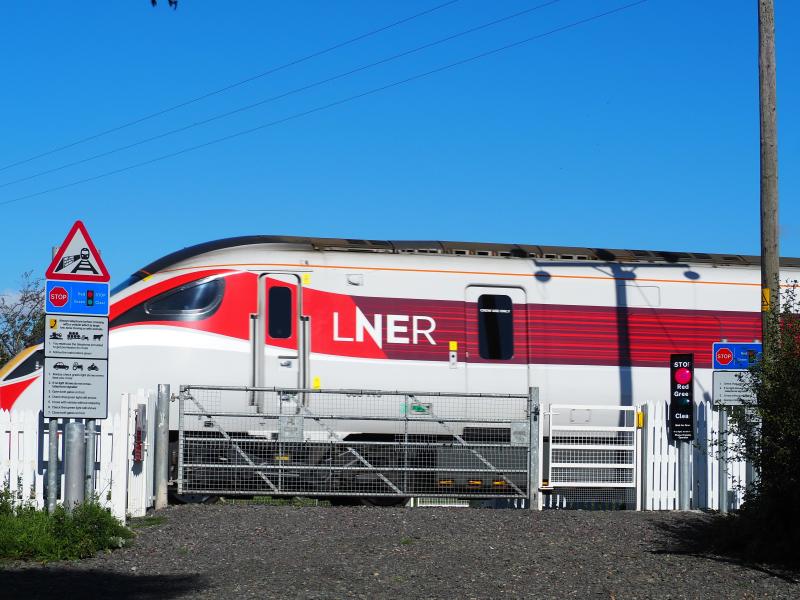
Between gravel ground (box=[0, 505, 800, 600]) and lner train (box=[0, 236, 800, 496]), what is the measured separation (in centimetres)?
288

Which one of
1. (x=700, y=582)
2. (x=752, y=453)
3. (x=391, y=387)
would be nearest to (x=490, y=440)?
(x=391, y=387)

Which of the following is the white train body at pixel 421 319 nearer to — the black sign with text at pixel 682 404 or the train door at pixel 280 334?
the train door at pixel 280 334

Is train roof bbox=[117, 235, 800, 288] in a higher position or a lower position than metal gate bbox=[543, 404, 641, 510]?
higher

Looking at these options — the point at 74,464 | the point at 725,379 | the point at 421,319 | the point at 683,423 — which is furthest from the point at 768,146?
the point at 74,464

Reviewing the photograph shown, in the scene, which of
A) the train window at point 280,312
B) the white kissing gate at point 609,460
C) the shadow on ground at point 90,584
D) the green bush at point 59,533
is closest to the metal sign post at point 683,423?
the white kissing gate at point 609,460

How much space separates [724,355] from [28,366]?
365 inches

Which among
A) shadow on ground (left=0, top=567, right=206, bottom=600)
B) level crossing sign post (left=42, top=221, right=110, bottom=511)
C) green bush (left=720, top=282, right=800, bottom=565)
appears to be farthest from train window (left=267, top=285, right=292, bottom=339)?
green bush (left=720, top=282, right=800, bottom=565)

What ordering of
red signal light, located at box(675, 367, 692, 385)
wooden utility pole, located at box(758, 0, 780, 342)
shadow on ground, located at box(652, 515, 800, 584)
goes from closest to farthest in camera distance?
shadow on ground, located at box(652, 515, 800, 584) → wooden utility pole, located at box(758, 0, 780, 342) → red signal light, located at box(675, 367, 692, 385)

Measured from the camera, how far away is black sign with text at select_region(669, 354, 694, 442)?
14477 millimetres

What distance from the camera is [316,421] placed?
49.4ft

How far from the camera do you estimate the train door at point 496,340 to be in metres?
16.1

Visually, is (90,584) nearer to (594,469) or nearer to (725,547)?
(725,547)

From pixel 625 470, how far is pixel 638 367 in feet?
8.37

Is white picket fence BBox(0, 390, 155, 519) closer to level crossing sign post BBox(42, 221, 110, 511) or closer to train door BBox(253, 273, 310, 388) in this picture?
level crossing sign post BBox(42, 221, 110, 511)
